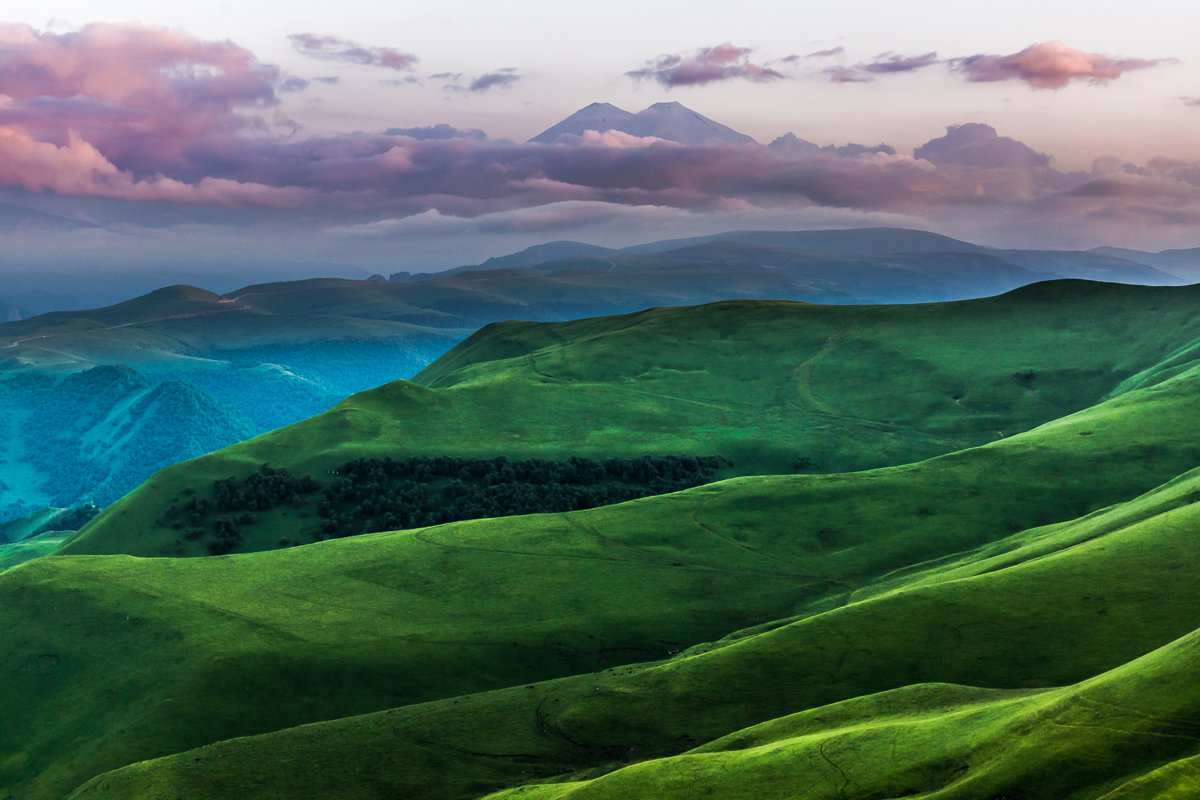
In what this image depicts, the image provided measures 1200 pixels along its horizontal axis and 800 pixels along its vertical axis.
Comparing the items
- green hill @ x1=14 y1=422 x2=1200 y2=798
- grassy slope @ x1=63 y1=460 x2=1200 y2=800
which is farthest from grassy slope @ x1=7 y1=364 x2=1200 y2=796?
grassy slope @ x1=63 y1=460 x2=1200 y2=800

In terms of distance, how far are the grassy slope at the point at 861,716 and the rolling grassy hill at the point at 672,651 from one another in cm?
30

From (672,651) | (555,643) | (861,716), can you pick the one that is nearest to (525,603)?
(555,643)

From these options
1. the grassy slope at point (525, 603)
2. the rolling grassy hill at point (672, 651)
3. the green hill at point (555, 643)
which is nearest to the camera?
the rolling grassy hill at point (672, 651)

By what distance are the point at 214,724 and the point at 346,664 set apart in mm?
16102

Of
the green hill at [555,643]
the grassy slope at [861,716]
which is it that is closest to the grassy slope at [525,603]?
the green hill at [555,643]

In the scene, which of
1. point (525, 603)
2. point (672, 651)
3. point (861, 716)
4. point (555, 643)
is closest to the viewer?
point (861, 716)

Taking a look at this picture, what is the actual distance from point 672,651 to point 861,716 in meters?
48.8

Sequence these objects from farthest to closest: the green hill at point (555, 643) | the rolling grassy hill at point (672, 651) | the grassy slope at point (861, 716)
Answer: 1. the green hill at point (555, 643)
2. the rolling grassy hill at point (672, 651)
3. the grassy slope at point (861, 716)

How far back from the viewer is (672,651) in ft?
401

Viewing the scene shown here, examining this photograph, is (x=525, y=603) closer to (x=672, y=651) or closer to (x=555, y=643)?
(x=555, y=643)

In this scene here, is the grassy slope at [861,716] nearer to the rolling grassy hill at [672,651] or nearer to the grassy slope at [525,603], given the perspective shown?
the rolling grassy hill at [672,651]

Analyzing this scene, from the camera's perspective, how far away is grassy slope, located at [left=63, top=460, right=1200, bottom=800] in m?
57.4

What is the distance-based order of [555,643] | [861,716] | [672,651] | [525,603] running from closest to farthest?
[861,716] < [672,651] < [555,643] < [525,603]

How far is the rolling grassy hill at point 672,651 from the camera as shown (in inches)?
2485
